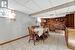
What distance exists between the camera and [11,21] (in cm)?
750

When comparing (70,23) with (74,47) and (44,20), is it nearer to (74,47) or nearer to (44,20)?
(44,20)

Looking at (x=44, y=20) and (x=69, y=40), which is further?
(x=44, y=20)

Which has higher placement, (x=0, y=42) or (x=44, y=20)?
(x=44, y=20)

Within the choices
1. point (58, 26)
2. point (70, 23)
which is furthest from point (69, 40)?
point (58, 26)

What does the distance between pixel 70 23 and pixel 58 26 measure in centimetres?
431

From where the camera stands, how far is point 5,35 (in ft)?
21.9

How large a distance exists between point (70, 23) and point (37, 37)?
7.70 metres

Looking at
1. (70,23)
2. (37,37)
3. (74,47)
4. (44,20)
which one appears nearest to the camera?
(74,47)

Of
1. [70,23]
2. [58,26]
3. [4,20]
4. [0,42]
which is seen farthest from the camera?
[58,26]

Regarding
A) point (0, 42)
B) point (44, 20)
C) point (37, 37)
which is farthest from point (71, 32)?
point (44, 20)

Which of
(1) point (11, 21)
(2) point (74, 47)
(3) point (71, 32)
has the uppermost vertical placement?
(1) point (11, 21)

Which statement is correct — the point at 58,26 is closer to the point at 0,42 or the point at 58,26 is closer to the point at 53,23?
the point at 53,23

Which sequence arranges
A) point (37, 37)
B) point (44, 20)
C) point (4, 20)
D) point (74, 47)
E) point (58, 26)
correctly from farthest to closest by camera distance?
point (44, 20), point (58, 26), point (37, 37), point (4, 20), point (74, 47)

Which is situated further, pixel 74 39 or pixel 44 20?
pixel 44 20
